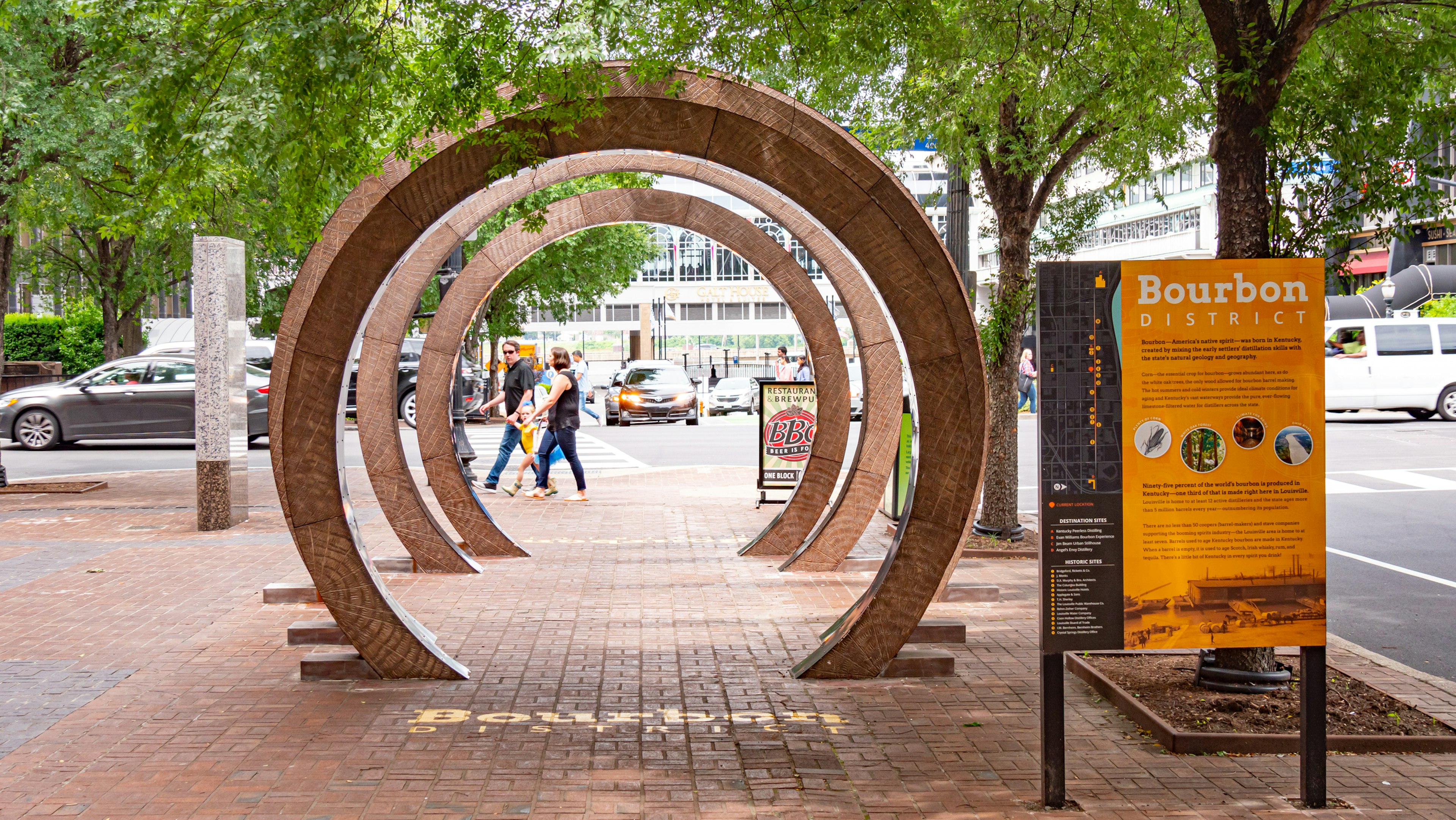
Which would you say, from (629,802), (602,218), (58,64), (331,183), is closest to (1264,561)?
(629,802)

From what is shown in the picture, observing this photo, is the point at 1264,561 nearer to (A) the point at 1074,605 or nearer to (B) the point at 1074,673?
(A) the point at 1074,605

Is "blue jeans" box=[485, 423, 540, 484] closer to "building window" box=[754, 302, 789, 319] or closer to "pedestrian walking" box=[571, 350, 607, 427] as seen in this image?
"pedestrian walking" box=[571, 350, 607, 427]

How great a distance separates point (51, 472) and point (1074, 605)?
17208 millimetres

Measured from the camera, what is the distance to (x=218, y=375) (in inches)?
473

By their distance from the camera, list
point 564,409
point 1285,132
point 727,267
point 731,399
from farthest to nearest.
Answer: point 727,267, point 731,399, point 564,409, point 1285,132

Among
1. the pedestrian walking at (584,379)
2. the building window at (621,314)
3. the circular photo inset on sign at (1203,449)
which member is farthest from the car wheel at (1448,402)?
the building window at (621,314)

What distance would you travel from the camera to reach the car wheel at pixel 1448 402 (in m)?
25.3

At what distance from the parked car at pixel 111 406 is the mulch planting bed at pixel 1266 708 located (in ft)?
59.3

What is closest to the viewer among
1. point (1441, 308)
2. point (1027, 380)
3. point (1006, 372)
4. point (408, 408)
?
point (1006, 372)

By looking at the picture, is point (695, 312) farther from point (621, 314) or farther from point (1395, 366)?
point (1395, 366)

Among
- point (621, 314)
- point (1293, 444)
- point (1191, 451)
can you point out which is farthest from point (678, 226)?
point (621, 314)

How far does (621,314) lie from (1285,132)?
241 ft

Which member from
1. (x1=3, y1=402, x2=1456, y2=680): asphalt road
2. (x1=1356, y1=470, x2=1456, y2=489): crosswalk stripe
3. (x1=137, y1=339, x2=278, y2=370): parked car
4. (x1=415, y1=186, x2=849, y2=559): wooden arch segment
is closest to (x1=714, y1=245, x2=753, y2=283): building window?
(x1=137, y1=339, x2=278, y2=370): parked car

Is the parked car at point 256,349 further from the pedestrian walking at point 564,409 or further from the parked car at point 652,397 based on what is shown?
the pedestrian walking at point 564,409
